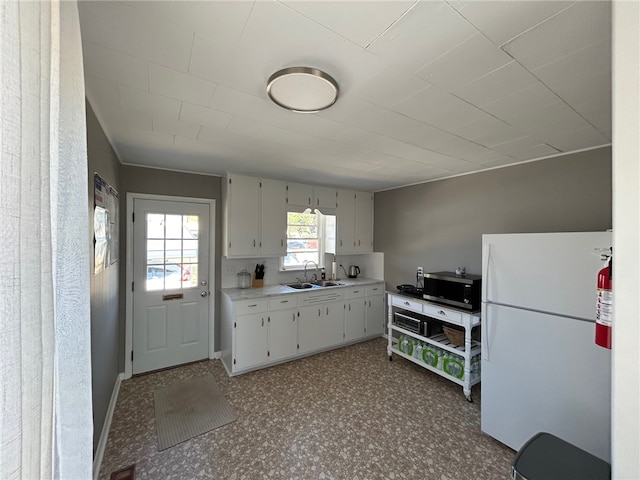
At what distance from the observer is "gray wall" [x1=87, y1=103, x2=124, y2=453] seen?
1740 mm

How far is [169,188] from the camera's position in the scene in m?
3.27

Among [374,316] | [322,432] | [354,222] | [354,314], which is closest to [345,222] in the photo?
[354,222]

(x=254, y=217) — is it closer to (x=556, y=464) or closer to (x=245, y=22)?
(x=245, y=22)

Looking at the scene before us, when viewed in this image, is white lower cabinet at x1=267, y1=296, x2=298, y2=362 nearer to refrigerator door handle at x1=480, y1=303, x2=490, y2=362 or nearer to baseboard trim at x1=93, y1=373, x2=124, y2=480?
baseboard trim at x1=93, y1=373, x2=124, y2=480

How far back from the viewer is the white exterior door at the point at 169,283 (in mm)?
3164

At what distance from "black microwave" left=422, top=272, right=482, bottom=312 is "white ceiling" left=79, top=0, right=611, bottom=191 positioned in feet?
4.41

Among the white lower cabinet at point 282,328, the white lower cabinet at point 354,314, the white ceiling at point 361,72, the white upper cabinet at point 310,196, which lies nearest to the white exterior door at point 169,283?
the white lower cabinet at point 282,328

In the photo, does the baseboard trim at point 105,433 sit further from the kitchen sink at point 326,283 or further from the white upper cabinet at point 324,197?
the white upper cabinet at point 324,197

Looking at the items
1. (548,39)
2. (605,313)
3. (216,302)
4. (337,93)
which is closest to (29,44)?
(337,93)

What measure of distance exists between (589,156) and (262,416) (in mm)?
3757

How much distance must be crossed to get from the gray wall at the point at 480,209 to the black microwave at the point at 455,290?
43 cm

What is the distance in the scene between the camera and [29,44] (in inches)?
20.3

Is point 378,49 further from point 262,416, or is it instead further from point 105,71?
point 262,416

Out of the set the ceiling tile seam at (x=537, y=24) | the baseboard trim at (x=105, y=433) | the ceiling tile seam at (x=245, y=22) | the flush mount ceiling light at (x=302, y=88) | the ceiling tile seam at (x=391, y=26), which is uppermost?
the ceiling tile seam at (x=537, y=24)
